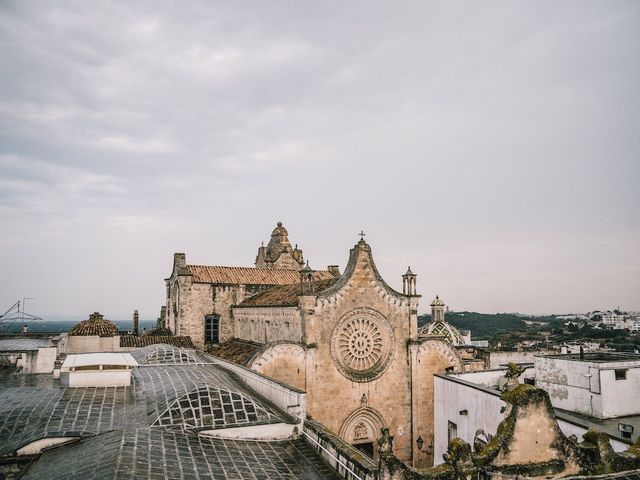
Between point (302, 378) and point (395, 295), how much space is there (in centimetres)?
744

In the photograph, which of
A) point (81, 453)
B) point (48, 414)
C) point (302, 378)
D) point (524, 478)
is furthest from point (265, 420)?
point (302, 378)

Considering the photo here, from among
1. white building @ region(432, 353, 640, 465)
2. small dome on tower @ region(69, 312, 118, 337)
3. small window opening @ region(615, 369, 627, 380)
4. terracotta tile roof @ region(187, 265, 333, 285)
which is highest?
terracotta tile roof @ region(187, 265, 333, 285)

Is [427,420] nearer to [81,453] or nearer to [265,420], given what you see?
[265,420]

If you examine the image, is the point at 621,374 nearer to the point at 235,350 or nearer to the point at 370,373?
the point at 370,373

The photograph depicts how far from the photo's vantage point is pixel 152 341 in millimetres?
38188

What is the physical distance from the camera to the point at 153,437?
15.0m

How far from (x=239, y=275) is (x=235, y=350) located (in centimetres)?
846

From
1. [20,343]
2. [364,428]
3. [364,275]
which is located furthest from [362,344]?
[20,343]

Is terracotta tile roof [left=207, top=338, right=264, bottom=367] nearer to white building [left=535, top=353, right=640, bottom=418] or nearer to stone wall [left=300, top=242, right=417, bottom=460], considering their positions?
stone wall [left=300, top=242, right=417, bottom=460]

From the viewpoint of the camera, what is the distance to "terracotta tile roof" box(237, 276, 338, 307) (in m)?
30.6

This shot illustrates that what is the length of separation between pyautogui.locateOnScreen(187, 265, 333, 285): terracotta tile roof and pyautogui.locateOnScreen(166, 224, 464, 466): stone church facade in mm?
8645

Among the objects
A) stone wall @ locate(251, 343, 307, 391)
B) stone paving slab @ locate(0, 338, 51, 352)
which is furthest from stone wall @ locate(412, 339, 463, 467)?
stone paving slab @ locate(0, 338, 51, 352)

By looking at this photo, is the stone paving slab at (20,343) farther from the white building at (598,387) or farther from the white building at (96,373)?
the white building at (598,387)

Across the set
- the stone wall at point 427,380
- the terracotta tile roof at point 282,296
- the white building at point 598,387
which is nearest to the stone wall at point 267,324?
the terracotta tile roof at point 282,296
